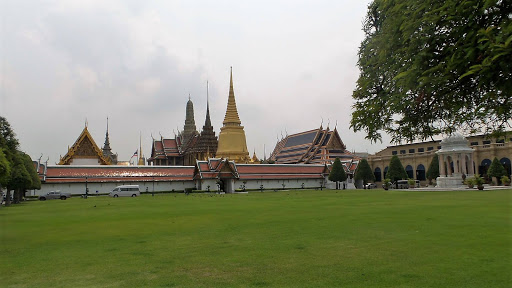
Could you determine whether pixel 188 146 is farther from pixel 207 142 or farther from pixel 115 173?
pixel 115 173

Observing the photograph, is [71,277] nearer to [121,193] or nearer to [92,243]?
[92,243]

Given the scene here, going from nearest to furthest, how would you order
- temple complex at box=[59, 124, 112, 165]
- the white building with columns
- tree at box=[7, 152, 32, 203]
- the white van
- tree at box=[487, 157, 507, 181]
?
1. tree at box=[7, 152, 32, 203]
2. the white van
3. tree at box=[487, 157, 507, 181]
4. the white building with columns
5. temple complex at box=[59, 124, 112, 165]

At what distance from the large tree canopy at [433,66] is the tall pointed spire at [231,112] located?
74193mm

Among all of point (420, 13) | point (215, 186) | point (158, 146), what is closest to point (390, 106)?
point (420, 13)

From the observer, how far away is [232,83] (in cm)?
8256

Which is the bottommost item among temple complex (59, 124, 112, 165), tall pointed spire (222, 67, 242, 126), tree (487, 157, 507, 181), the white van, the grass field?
the grass field

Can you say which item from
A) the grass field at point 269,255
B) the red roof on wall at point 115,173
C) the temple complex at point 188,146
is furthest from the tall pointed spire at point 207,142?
the grass field at point 269,255

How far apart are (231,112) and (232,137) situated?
566cm

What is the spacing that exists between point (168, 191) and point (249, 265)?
180ft

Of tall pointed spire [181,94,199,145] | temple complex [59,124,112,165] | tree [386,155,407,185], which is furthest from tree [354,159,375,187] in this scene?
tall pointed spire [181,94,199,145]

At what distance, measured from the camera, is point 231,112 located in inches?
3250

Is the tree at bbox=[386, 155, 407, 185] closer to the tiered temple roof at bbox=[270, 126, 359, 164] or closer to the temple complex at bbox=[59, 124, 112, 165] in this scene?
the tiered temple roof at bbox=[270, 126, 359, 164]

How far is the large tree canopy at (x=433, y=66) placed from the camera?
16.8 ft

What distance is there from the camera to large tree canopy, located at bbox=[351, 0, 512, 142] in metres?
5.13
